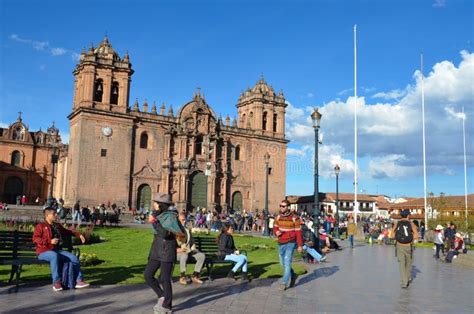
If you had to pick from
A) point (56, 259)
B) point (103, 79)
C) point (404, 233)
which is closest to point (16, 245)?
point (56, 259)

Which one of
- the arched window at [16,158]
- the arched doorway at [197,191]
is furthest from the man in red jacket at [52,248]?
the arched window at [16,158]

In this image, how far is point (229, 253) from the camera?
9.95m

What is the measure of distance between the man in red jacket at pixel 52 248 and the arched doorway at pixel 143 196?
35.3 metres

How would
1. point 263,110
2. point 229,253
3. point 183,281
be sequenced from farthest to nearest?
point 263,110
point 229,253
point 183,281

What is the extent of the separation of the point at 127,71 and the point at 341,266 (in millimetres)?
34804

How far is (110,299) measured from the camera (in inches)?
282

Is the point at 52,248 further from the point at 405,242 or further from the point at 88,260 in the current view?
the point at 405,242

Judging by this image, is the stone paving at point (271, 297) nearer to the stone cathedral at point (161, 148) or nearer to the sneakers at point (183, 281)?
the sneakers at point (183, 281)

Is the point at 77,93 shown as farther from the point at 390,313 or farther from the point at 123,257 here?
the point at 390,313

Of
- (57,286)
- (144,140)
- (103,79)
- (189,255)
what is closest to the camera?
(57,286)

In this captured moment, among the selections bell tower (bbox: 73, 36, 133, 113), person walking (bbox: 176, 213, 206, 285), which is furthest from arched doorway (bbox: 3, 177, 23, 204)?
person walking (bbox: 176, 213, 206, 285)

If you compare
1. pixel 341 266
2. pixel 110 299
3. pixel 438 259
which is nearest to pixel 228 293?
pixel 110 299

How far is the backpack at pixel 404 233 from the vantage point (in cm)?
1004

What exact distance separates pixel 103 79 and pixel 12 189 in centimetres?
2322
